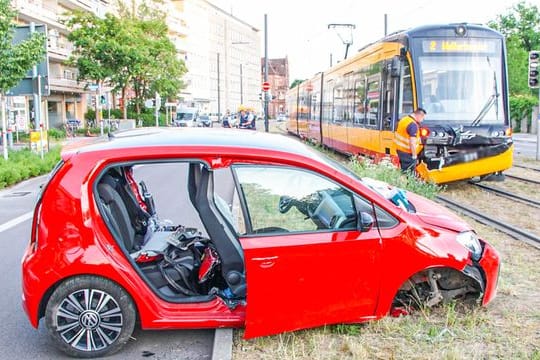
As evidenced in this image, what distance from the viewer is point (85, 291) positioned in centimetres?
414

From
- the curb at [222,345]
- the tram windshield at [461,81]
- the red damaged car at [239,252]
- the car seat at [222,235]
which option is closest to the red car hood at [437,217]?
the red damaged car at [239,252]

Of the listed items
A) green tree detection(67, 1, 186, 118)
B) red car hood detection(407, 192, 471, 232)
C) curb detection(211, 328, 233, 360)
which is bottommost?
curb detection(211, 328, 233, 360)

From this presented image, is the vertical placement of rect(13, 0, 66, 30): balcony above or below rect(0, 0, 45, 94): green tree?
above

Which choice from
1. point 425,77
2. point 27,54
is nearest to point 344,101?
point 425,77

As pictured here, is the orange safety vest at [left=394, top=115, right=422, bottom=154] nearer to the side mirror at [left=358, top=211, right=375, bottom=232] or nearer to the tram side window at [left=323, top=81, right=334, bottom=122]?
the side mirror at [left=358, top=211, right=375, bottom=232]

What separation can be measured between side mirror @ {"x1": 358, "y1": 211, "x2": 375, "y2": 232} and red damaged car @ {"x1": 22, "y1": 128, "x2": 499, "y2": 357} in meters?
0.01

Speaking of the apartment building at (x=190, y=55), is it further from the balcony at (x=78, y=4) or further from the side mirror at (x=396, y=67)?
the side mirror at (x=396, y=67)

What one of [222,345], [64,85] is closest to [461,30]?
[222,345]

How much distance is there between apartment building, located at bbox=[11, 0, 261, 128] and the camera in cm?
4712

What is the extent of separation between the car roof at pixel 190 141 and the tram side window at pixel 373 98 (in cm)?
904

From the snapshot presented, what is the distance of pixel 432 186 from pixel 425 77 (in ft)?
11.1

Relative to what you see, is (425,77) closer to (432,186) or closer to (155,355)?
(432,186)

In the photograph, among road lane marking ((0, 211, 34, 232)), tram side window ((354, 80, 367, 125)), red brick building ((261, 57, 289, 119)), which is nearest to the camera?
road lane marking ((0, 211, 34, 232))

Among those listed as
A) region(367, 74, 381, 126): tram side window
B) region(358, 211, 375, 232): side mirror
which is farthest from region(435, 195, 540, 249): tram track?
region(358, 211, 375, 232): side mirror
